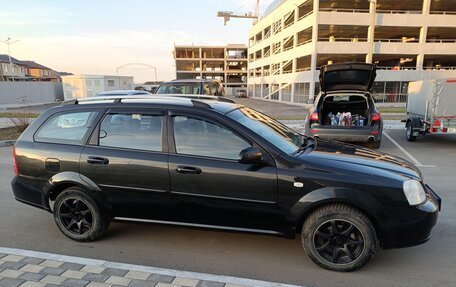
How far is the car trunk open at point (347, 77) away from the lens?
8.67m

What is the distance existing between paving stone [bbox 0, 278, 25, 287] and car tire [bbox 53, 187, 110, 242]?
850mm

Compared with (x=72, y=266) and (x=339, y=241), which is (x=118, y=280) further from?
(x=339, y=241)

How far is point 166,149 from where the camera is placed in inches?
134

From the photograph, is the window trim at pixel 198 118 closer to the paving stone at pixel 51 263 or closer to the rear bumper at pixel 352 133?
the paving stone at pixel 51 263

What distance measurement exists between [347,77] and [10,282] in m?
8.55

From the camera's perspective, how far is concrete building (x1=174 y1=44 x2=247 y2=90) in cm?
8212

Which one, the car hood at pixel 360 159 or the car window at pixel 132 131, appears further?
the car window at pixel 132 131

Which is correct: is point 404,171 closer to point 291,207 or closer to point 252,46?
point 291,207

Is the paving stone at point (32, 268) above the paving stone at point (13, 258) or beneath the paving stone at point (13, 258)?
above

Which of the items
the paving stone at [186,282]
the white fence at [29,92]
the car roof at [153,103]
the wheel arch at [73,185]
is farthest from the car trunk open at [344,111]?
the white fence at [29,92]

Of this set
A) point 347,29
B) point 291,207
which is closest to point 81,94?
point 347,29

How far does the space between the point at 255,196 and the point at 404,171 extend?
1.52m

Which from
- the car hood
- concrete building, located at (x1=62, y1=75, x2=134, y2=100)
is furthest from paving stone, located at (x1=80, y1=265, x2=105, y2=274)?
concrete building, located at (x1=62, y1=75, x2=134, y2=100)

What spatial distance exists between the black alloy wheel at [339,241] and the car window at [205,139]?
1115 mm
